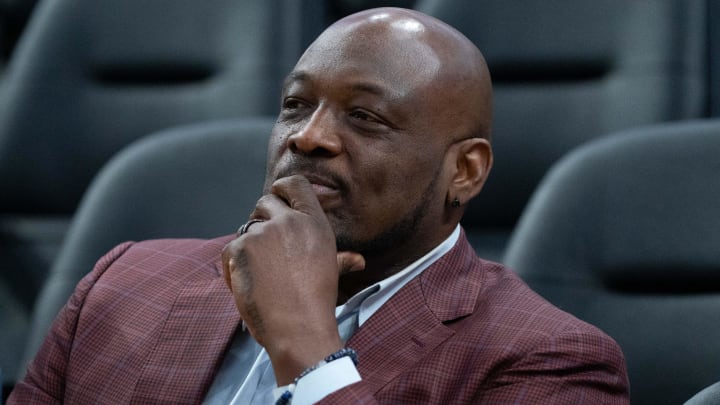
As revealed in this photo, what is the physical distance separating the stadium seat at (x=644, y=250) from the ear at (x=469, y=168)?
5.4 inches

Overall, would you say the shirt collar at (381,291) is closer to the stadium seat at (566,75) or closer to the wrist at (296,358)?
the wrist at (296,358)

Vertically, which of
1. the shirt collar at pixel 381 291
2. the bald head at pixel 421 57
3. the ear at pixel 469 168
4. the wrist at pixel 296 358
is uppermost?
the bald head at pixel 421 57

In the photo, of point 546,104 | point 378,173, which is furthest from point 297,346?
point 546,104

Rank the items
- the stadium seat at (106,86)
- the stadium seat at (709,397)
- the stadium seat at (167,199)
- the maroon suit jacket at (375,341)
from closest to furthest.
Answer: the stadium seat at (709,397), the maroon suit jacket at (375,341), the stadium seat at (167,199), the stadium seat at (106,86)

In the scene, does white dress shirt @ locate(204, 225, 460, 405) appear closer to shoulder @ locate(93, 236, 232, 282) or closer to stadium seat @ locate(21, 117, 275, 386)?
shoulder @ locate(93, 236, 232, 282)

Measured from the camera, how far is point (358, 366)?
832mm

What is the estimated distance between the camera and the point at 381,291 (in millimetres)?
892

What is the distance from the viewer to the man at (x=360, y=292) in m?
0.79

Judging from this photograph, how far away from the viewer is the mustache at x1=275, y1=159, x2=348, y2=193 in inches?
33.2

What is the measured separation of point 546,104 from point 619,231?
1.52 ft

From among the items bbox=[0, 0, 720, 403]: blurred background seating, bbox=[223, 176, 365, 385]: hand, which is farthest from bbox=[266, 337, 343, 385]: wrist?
bbox=[0, 0, 720, 403]: blurred background seating

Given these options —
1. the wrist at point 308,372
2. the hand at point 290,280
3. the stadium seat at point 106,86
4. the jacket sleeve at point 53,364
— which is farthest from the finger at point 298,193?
the stadium seat at point 106,86

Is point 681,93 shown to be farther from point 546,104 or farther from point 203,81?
point 203,81

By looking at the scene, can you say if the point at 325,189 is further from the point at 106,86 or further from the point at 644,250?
the point at 106,86
